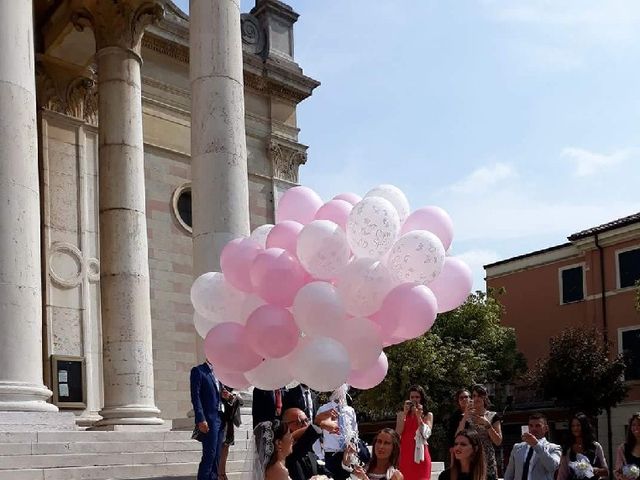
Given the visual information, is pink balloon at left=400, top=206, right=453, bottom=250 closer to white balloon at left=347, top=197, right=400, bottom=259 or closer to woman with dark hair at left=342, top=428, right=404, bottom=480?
white balloon at left=347, top=197, right=400, bottom=259

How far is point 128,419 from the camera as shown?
54.1ft

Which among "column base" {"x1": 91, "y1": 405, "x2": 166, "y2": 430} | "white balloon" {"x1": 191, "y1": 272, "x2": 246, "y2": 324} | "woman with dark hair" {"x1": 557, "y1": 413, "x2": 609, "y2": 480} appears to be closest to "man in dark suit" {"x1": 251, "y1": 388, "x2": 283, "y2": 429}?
"white balloon" {"x1": 191, "y1": 272, "x2": 246, "y2": 324}

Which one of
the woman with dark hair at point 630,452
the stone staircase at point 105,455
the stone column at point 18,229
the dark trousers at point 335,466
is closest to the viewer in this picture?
the dark trousers at point 335,466

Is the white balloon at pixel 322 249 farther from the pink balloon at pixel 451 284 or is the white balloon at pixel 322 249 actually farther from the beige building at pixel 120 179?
the beige building at pixel 120 179

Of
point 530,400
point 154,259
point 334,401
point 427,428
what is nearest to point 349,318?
point 334,401

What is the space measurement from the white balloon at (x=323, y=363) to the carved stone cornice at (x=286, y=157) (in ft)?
61.2

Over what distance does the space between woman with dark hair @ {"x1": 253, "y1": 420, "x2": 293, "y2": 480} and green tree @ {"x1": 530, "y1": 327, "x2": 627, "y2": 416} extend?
3469 centimetres

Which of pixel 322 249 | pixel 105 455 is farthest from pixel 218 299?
pixel 105 455

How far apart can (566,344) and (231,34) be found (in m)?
29.3

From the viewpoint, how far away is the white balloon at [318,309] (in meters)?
7.77

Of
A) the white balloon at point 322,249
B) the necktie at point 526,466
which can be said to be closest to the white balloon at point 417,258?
the white balloon at point 322,249

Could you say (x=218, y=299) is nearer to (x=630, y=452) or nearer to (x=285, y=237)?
(x=285, y=237)

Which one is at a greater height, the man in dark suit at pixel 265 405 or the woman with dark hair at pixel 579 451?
the man in dark suit at pixel 265 405

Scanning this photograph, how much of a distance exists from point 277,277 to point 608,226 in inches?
1521
